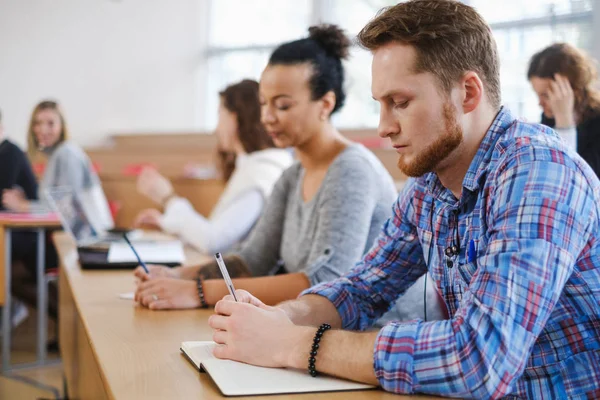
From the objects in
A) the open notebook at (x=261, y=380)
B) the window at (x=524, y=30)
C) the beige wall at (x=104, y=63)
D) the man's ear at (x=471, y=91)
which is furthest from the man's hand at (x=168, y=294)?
the beige wall at (x=104, y=63)

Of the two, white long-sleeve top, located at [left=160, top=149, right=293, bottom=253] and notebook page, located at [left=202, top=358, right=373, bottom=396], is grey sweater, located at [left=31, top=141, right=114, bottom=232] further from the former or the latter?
notebook page, located at [left=202, top=358, right=373, bottom=396]

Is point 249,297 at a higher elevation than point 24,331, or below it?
higher

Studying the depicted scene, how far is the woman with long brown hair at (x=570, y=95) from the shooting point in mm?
1982

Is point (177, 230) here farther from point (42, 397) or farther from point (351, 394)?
point (351, 394)

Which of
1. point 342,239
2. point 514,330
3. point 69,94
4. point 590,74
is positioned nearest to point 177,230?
point 342,239

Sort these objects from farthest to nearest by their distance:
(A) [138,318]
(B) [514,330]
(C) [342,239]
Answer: (C) [342,239] < (A) [138,318] < (B) [514,330]

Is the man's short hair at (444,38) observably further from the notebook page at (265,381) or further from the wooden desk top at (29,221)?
the wooden desk top at (29,221)

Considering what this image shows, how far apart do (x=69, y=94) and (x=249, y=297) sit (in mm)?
6679

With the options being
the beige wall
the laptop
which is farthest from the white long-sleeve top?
the beige wall

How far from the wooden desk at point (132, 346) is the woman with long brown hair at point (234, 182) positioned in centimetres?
50

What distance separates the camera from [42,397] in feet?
8.30

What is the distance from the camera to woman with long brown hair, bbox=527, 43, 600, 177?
1.98 m

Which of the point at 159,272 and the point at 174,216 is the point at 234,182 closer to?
the point at 174,216

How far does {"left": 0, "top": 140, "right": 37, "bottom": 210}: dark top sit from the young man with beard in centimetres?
325
